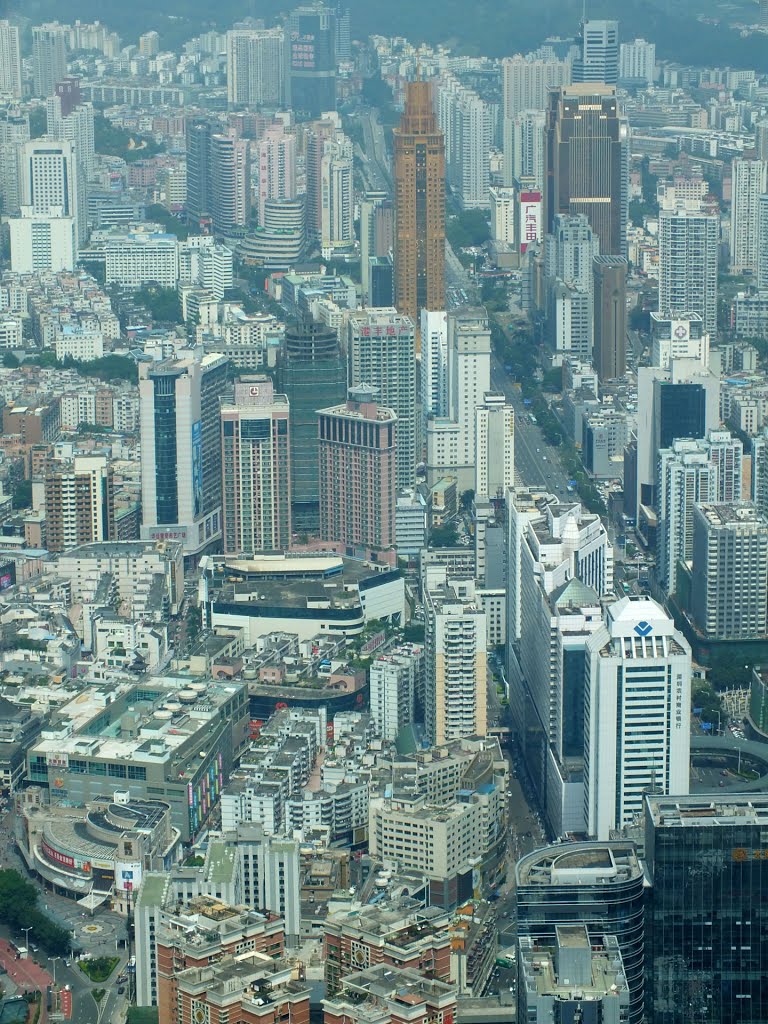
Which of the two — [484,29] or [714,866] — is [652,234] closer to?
[484,29]

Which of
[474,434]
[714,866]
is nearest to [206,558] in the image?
[474,434]

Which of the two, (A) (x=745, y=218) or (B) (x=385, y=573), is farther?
(A) (x=745, y=218)

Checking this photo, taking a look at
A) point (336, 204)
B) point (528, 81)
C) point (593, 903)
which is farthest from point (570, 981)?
point (528, 81)

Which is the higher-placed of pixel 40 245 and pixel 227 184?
pixel 227 184

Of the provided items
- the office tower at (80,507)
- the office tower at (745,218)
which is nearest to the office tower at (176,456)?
the office tower at (80,507)

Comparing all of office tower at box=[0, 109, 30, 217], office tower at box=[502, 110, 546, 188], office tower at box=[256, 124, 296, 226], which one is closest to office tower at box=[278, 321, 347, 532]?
office tower at box=[256, 124, 296, 226]

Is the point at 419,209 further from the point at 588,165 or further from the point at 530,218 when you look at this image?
the point at 530,218
